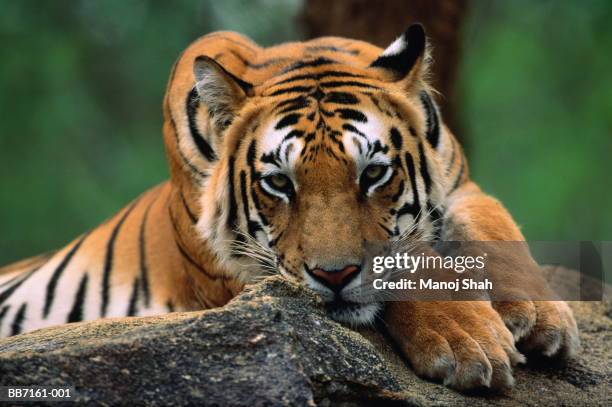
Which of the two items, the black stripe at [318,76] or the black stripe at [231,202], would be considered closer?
the black stripe at [231,202]

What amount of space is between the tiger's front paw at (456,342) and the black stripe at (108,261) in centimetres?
237

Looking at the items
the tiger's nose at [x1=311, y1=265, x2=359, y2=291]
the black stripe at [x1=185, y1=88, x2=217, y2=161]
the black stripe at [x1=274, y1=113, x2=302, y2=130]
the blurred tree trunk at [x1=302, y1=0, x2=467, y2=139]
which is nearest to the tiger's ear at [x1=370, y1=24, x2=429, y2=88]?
the black stripe at [x1=274, y1=113, x2=302, y2=130]

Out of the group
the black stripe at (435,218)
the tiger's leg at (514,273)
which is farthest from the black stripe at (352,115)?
the tiger's leg at (514,273)

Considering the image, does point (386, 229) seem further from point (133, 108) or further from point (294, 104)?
point (133, 108)

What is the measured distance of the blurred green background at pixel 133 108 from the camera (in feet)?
39.8

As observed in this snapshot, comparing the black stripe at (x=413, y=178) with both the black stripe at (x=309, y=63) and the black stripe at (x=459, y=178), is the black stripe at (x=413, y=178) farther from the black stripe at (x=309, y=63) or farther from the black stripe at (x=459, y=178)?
the black stripe at (x=309, y=63)

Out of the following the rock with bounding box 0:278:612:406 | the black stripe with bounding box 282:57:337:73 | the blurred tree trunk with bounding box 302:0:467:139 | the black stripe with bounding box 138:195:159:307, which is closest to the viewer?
the rock with bounding box 0:278:612:406

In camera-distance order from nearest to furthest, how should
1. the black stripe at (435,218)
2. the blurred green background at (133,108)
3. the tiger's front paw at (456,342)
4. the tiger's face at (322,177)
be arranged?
1. the tiger's front paw at (456,342)
2. the tiger's face at (322,177)
3. the black stripe at (435,218)
4. the blurred green background at (133,108)

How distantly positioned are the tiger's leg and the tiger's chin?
501 millimetres

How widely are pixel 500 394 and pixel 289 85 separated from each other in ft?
5.49

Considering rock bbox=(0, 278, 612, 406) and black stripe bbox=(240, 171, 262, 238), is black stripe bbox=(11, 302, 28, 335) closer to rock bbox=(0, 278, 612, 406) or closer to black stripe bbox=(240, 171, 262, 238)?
black stripe bbox=(240, 171, 262, 238)

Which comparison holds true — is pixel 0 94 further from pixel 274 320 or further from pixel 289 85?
pixel 274 320

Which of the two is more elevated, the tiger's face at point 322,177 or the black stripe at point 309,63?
the black stripe at point 309,63

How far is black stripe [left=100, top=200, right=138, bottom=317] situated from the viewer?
5232mm
